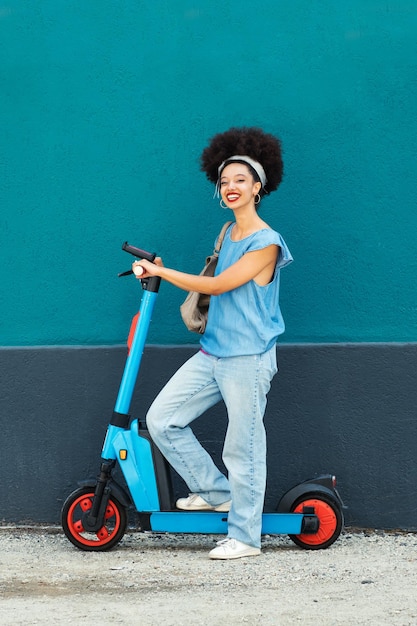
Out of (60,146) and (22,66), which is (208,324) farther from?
(22,66)

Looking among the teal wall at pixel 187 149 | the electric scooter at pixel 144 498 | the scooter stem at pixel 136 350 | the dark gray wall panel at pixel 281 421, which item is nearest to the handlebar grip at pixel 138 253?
the electric scooter at pixel 144 498

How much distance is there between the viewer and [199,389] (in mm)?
4543

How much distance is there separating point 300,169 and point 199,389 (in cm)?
126

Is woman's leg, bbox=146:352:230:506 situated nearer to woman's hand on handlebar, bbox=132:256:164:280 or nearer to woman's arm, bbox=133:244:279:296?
woman's arm, bbox=133:244:279:296

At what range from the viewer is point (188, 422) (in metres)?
4.56

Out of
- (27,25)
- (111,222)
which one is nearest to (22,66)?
(27,25)

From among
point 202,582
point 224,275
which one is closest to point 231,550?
point 202,582

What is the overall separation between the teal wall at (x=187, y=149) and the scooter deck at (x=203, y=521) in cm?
94

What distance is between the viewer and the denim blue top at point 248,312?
445cm

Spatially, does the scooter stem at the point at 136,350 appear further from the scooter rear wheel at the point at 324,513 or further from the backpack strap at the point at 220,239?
the scooter rear wheel at the point at 324,513

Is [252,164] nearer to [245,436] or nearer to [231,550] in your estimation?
[245,436]

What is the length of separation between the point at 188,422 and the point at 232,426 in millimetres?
211

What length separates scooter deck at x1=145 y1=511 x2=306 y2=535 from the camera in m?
4.54

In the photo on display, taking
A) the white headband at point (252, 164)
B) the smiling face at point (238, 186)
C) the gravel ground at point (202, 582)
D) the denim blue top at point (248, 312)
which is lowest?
the gravel ground at point (202, 582)
